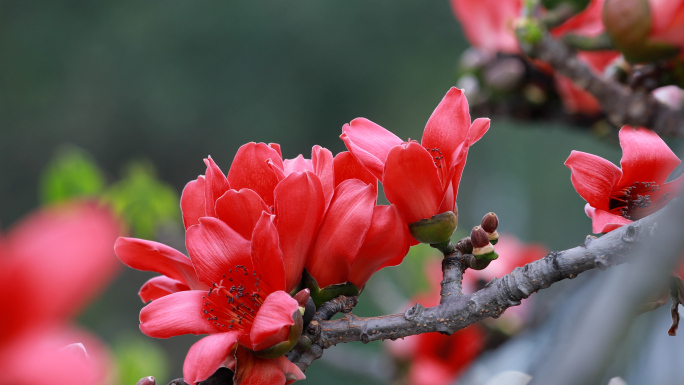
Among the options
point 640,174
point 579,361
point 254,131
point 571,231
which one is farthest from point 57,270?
point 254,131

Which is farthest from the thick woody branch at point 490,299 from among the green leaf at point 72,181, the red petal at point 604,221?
the green leaf at point 72,181

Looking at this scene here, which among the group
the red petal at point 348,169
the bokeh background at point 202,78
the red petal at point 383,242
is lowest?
the red petal at point 383,242

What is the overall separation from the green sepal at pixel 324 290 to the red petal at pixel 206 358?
0.16 ft

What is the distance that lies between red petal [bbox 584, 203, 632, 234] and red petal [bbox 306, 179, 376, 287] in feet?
0.29

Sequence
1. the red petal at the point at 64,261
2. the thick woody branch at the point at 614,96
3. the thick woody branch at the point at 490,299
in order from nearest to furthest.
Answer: the red petal at the point at 64,261 < the thick woody branch at the point at 490,299 < the thick woody branch at the point at 614,96

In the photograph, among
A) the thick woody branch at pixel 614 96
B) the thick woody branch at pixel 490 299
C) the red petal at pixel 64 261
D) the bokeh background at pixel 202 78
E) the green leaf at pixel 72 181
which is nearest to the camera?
the red petal at pixel 64 261

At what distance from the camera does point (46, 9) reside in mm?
4543

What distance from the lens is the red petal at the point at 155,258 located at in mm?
268

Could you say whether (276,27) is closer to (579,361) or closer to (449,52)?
(449,52)

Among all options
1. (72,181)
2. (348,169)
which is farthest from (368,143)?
(72,181)

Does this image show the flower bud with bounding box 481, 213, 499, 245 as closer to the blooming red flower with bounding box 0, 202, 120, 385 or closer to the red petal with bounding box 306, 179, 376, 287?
the red petal with bounding box 306, 179, 376, 287

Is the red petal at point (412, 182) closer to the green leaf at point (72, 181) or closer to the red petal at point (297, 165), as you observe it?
the red petal at point (297, 165)

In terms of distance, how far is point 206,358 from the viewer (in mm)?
227

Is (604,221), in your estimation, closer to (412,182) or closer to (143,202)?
(412,182)
